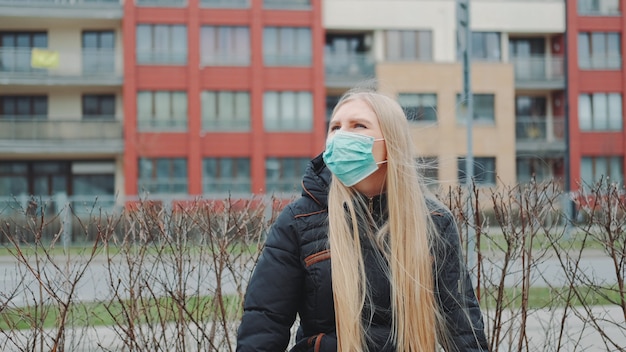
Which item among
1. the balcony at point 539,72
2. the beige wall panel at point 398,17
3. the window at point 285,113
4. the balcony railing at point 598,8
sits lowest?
the window at point 285,113

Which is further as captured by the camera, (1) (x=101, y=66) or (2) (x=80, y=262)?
(1) (x=101, y=66)

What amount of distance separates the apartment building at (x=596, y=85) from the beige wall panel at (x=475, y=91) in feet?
11.8

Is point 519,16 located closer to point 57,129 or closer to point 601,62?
point 601,62

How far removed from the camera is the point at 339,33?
3784 centimetres

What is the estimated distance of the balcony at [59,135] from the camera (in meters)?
33.7

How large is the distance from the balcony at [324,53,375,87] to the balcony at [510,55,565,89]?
8.11 meters

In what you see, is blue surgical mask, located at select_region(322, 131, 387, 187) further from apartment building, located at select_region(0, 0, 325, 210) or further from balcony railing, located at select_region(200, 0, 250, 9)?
balcony railing, located at select_region(200, 0, 250, 9)

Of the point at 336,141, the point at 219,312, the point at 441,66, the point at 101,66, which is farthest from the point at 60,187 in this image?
the point at 336,141

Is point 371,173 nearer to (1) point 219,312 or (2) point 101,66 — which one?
(1) point 219,312

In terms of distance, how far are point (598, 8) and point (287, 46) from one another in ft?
56.4

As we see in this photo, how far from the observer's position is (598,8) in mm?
39750

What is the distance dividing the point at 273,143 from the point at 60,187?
410 inches

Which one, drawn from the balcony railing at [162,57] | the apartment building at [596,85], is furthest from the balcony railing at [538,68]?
the balcony railing at [162,57]

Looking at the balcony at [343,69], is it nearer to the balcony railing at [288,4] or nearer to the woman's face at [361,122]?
the balcony railing at [288,4]
